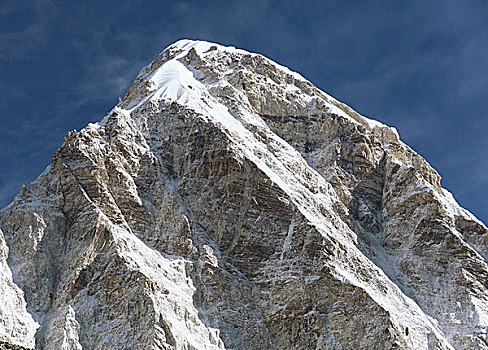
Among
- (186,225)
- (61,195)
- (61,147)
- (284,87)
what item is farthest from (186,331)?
(284,87)

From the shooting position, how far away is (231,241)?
8219cm

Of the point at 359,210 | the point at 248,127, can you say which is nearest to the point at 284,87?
the point at 248,127

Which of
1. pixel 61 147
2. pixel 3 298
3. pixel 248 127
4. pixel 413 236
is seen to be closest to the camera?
pixel 3 298

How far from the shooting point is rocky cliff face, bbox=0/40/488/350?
72562mm

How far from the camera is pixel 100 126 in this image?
90.0m

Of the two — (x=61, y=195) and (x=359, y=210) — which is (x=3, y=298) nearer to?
(x=61, y=195)

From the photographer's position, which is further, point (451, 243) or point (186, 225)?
point (451, 243)

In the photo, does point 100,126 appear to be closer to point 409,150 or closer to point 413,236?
point 413,236

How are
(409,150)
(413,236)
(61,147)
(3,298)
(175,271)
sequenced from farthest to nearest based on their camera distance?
1. (409,150)
2. (413,236)
3. (61,147)
4. (175,271)
5. (3,298)

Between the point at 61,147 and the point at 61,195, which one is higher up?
the point at 61,147

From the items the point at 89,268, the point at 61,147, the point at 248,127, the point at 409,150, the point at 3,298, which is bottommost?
the point at 3,298

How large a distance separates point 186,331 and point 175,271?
751 cm

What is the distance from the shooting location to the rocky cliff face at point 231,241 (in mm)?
A: 72562

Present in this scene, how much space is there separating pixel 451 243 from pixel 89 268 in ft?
127
